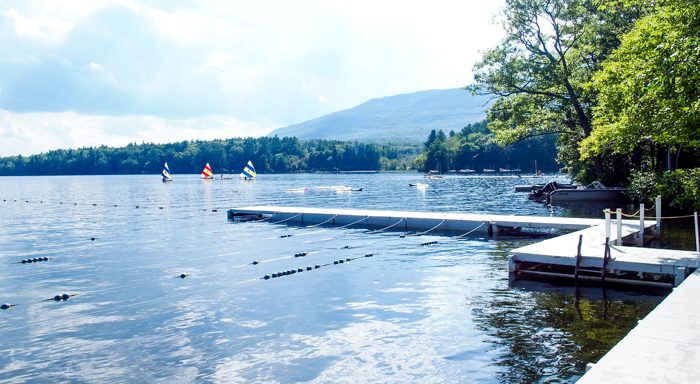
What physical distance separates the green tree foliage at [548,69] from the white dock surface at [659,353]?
120 ft

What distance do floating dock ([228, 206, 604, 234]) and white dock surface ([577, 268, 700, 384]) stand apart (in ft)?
58.6

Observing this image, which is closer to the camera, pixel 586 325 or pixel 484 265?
pixel 586 325

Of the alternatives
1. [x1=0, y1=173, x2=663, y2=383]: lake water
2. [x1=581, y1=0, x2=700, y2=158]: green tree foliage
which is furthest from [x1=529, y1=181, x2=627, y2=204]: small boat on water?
[x1=581, y1=0, x2=700, y2=158]: green tree foliage

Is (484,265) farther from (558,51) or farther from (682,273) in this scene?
(558,51)

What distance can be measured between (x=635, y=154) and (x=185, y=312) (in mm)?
45331

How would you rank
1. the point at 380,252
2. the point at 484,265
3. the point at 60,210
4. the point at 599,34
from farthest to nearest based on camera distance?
the point at 60,210 < the point at 599,34 < the point at 380,252 < the point at 484,265

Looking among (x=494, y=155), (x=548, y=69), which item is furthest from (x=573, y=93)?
(x=494, y=155)

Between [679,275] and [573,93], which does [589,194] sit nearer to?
[573,93]

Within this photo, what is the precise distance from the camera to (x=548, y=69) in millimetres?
46281

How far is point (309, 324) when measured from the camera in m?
13.9

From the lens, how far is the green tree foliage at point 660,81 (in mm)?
15523

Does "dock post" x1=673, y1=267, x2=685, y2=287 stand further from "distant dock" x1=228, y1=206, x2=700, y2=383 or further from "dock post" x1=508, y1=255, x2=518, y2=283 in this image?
"dock post" x1=508, y1=255, x2=518, y2=283

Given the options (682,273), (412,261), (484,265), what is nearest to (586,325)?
(682,273)

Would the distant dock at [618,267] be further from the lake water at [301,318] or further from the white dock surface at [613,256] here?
the lake water at [301,318]
